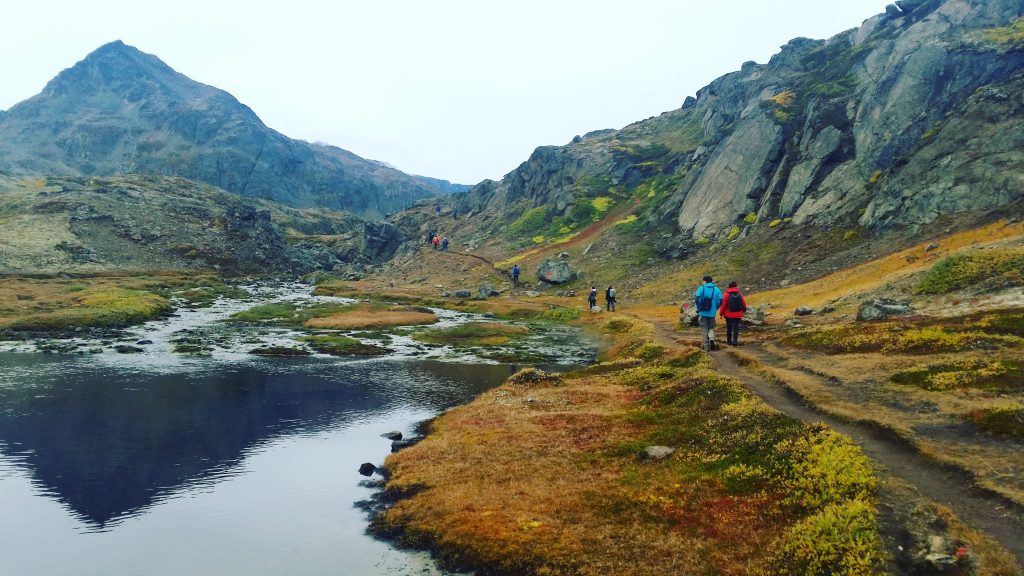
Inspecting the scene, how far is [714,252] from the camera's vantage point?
91312mm

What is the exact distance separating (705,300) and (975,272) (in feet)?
61.7

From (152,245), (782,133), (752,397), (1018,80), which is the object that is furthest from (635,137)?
(752,397)

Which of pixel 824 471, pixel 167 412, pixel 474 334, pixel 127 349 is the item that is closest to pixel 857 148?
pixel 474 334

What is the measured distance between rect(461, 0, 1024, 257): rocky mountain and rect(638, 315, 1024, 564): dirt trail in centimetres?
5571

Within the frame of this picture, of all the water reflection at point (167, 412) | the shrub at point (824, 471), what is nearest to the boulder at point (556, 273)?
the water reflection at point (167, 412)

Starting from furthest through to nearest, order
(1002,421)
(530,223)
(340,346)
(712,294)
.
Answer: (530,223) < (340,346) < (712,294) < (1002,421)

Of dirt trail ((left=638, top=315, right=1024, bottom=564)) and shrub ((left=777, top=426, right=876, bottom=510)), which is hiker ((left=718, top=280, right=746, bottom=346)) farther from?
shrub ((left=777, top=426, right=876, bottom=510))

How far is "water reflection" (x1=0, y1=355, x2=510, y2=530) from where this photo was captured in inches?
965

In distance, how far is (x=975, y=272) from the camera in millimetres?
36875

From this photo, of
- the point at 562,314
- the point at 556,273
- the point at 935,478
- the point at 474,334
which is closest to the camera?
the point at 935,478

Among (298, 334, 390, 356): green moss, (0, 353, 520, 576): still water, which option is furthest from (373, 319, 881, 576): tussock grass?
(298, 334, 390, 356): green moss

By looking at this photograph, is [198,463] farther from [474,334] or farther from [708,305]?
[474,334]

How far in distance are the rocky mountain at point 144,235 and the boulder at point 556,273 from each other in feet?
235

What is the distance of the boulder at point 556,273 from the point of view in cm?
10462
